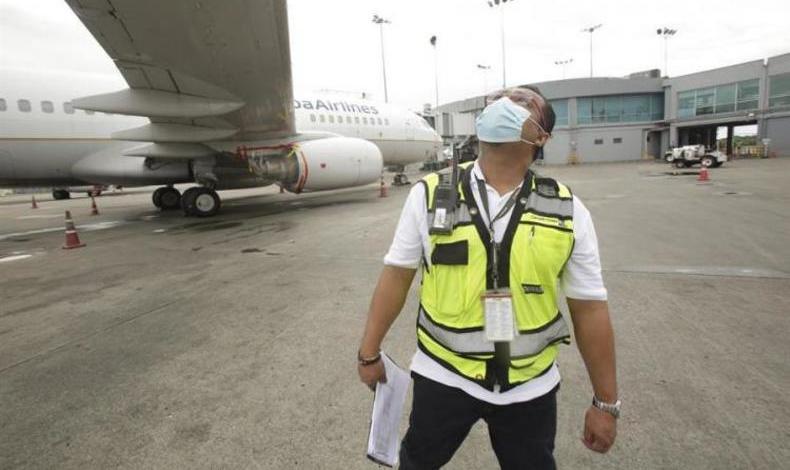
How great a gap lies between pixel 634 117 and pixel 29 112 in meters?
45.6

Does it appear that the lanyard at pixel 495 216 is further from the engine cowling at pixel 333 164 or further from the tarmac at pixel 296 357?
the engine cowling at pixel 333 164

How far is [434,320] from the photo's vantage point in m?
1.49

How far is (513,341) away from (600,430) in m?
0.45

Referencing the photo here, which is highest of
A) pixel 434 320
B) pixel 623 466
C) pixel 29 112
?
pixel 29 112

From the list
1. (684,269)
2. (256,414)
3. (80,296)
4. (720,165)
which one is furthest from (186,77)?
(720,165)

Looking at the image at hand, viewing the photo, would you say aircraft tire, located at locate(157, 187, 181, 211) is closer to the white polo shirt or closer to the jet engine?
the jet engine

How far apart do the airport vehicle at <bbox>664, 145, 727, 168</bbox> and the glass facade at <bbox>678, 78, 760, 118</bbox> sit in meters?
14.7

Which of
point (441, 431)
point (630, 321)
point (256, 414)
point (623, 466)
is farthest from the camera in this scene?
point (630, 321)

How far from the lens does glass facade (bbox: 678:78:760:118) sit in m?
34.1

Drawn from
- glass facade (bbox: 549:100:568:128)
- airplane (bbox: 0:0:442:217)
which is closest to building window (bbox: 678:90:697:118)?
glass facade (bbox: 549:100:568:128)

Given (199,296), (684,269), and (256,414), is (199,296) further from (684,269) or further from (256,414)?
(684,269)

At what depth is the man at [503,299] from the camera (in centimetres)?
135

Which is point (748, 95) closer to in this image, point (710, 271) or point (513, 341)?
point (710, 271)

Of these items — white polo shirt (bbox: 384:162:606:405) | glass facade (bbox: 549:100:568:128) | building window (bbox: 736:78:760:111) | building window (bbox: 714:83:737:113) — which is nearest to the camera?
white polo shirt (bbox: 384:162:606:405)
